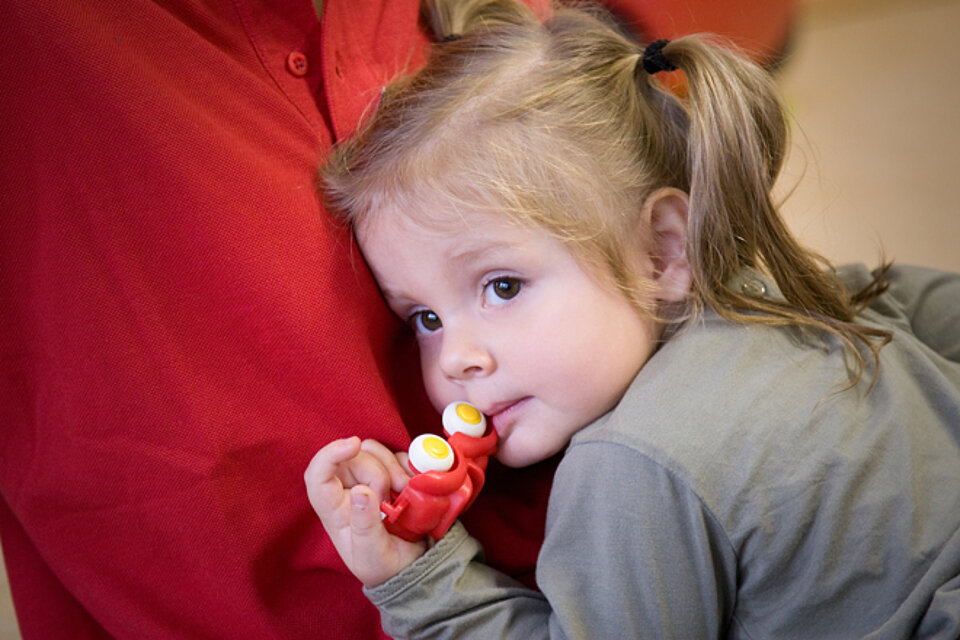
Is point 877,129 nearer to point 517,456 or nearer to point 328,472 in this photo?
point 517,456

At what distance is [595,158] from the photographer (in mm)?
813

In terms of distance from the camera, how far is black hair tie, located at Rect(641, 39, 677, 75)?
0.86m

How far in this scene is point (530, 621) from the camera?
0.76 meters

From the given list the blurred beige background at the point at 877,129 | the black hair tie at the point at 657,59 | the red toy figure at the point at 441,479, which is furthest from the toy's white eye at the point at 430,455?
the blurred beige background at the point at 877,129

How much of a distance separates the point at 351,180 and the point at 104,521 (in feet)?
1.28

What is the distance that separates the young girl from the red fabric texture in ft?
0.18

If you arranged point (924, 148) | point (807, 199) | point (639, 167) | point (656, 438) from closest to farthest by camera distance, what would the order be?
point (656, 438), point (639, 167), point (807, 199), point (924, 148)

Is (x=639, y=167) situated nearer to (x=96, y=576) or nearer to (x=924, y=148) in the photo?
(x=96, y=576)

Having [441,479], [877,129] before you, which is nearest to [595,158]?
[441,479]

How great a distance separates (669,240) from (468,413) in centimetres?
28

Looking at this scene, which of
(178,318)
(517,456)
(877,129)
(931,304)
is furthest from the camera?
(877,129)

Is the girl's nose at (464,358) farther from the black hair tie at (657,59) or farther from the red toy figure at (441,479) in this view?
the black hair tie at (657,59)

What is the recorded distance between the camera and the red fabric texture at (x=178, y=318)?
2.21ft

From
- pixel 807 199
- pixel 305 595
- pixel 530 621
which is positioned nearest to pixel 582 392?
pixel 530 621
